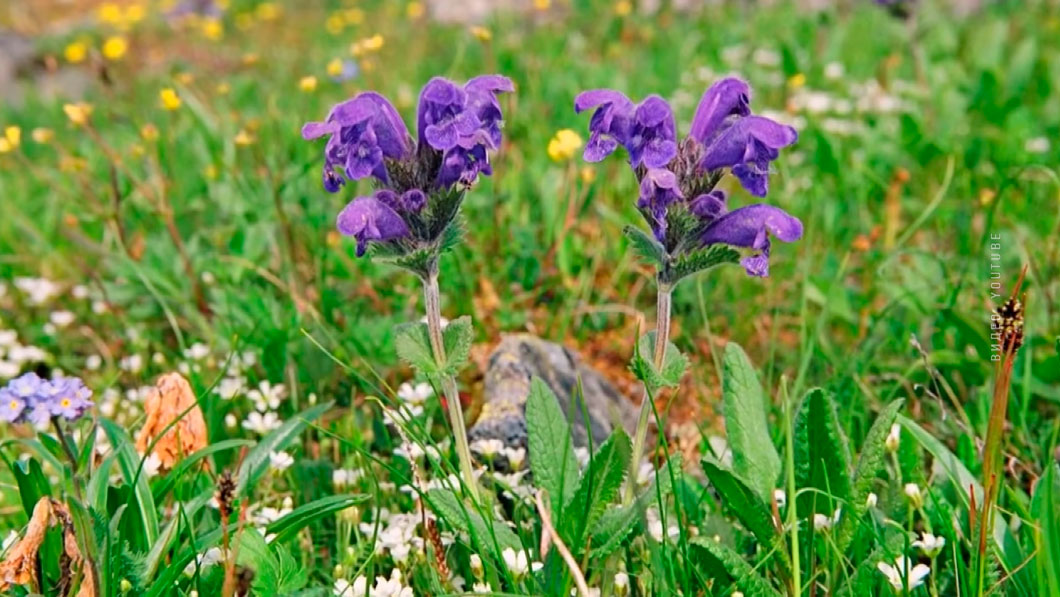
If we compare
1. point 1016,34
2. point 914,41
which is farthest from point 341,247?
point 1016,34

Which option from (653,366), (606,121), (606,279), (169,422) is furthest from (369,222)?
(606,279)

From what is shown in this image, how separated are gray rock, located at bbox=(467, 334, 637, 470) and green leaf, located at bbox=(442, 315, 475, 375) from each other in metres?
0.59

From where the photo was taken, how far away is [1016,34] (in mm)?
6047

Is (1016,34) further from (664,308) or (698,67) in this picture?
(664,308)

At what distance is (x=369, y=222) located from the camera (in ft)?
5.81

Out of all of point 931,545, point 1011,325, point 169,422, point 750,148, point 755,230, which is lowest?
point 931,545

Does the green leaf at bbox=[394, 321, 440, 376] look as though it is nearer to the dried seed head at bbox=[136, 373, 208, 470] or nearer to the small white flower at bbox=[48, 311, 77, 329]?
the dried seed head at bbox=[136, 373, 208, 470]

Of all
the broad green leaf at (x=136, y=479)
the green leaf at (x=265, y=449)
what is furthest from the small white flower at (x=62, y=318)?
the green leaf at (x=265, y=449)

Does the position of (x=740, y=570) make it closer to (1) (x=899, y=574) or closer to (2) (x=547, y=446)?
(1) (x=899, y=574)

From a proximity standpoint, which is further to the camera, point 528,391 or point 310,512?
point 528,391

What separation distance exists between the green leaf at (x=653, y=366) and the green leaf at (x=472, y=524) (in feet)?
1.30

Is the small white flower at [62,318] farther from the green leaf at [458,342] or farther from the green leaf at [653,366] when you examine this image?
the green leaf at [653,366]

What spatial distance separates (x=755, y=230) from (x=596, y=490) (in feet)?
1.87

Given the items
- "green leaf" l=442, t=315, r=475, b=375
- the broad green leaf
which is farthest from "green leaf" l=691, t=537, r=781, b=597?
the broad green leaf
